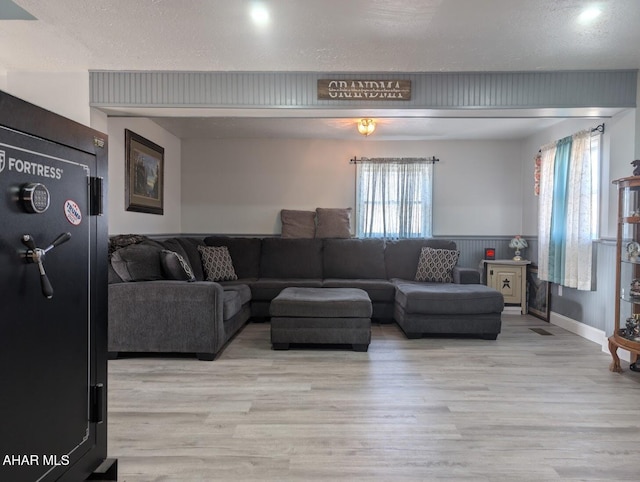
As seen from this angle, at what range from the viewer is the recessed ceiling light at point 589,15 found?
7.85 ft

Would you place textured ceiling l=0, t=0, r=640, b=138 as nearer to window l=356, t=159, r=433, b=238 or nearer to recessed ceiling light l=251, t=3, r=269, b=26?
recessed ceiling light l=251, t=3, r=269, b=26

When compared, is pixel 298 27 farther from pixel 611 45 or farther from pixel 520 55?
pixel 611 45

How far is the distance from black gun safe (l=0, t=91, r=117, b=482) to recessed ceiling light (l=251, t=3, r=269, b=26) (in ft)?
4.32

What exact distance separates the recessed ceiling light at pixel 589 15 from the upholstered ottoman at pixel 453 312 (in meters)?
2.37

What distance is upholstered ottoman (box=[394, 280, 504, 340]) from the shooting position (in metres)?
3.98

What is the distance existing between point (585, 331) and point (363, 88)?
323 centimetres

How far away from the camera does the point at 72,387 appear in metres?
1.47

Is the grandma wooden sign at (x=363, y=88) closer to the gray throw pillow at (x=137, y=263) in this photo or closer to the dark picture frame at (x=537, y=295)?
the gray throw pillow at (x=137, y=263)

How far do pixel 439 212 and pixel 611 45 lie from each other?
3180mm

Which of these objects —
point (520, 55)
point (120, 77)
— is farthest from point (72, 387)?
point (520, 55)

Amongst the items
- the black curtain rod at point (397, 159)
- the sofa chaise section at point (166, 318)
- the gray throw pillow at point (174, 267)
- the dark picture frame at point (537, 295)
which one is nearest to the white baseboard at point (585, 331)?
the dark picture frame at point (537, 295)

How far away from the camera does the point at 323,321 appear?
3.61 metres

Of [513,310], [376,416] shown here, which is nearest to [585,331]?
[513,310]

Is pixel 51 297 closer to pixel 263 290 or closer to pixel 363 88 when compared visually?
pixel 363 88
